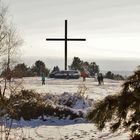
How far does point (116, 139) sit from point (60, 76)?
36.3 meters

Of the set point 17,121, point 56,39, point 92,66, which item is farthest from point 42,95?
point 92,66

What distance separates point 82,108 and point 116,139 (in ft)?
35.0

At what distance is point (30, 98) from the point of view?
24.8 m

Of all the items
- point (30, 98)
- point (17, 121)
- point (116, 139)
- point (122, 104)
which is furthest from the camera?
point (30, 98)

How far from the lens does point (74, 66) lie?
7288 cm

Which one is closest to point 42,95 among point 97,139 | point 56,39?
point 97,139

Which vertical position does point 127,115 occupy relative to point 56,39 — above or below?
below

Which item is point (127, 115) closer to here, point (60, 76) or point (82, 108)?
point (82, 108)

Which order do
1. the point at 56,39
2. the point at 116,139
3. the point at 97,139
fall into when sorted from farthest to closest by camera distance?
the point at 56,39, the point at 97,139, the point at 116,139

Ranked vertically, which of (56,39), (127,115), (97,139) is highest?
(56,39)

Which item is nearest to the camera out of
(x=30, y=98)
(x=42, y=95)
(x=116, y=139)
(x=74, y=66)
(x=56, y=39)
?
(x=116, y=139)

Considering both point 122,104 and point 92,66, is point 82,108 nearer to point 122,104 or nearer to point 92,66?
point 122,104

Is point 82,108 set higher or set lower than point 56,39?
lower

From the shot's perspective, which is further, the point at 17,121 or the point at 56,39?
the point at 56,39
